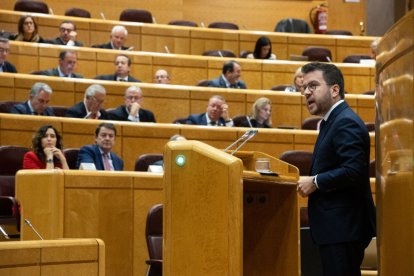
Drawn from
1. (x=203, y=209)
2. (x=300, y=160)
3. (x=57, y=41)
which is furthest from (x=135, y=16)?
(x=203, y=209)

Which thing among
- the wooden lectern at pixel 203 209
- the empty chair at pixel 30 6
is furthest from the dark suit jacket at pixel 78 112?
the wooden lectern at pixel 203 209

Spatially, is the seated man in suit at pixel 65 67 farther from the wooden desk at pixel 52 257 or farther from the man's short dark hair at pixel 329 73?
the man's short dark hair at pixel 329 73

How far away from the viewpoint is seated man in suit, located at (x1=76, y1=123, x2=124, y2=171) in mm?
5504

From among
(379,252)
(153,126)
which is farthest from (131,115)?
(379,252)

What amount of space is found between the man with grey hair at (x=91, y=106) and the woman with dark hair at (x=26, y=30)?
1.85 meters

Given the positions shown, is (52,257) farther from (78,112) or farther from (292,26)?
(292,26)

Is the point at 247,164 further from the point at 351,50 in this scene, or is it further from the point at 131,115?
the point at 351,50

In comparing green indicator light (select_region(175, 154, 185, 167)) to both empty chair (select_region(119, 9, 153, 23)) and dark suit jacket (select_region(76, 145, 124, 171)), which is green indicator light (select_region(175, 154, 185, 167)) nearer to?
dark suit jacket (select_region(76, 145, 124, 171))

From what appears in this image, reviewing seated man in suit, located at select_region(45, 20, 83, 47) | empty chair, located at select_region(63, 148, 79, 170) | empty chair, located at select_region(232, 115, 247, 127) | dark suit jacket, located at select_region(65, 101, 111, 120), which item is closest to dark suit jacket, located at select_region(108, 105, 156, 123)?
dark suit jacket, located at select_region(65, 101, 111, 120)

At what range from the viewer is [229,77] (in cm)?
791

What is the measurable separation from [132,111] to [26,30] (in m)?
2.07

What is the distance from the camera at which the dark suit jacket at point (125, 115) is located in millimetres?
6793

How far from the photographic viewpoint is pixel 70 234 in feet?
15.0

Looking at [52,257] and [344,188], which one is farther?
[52,257]
